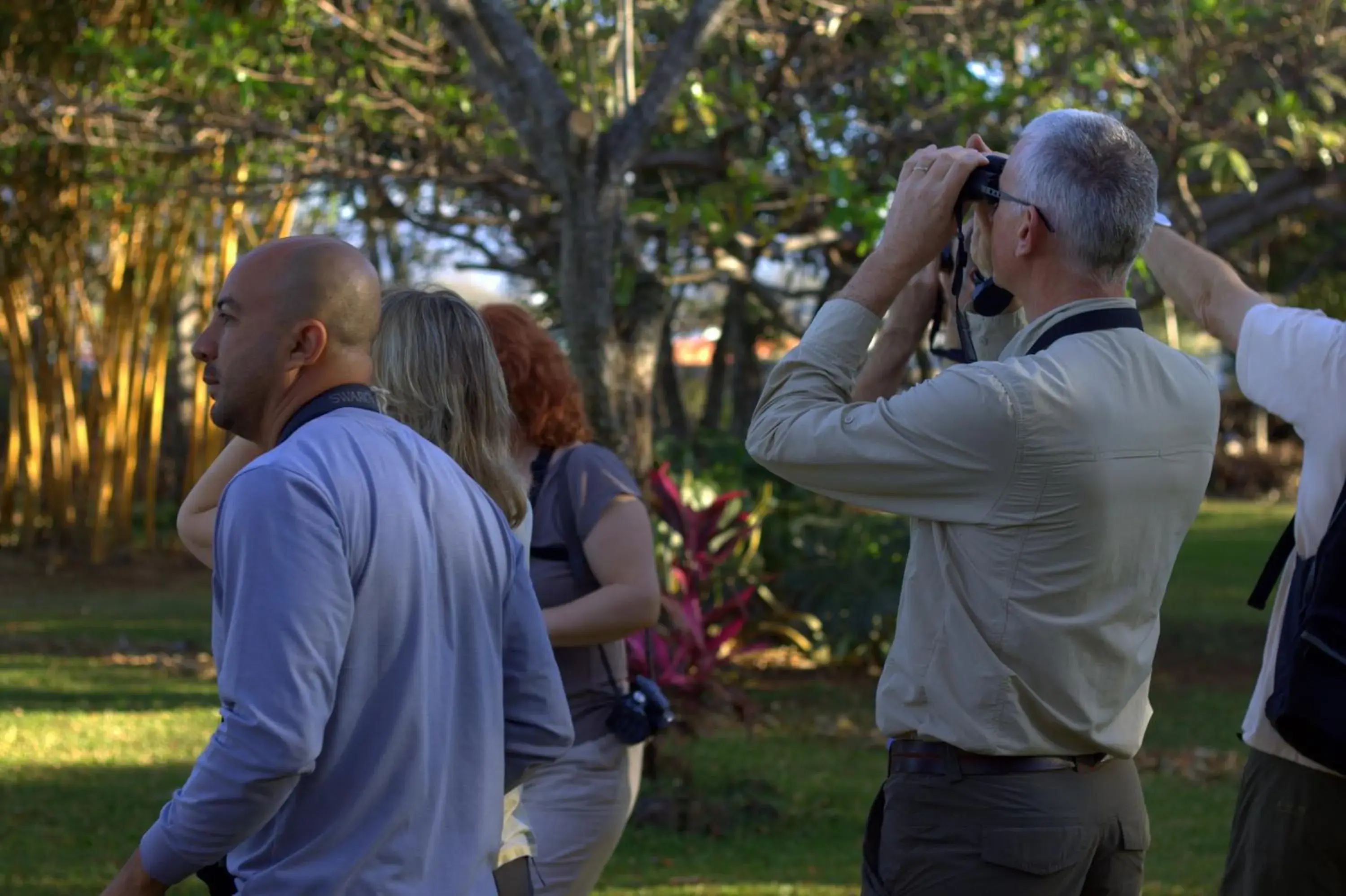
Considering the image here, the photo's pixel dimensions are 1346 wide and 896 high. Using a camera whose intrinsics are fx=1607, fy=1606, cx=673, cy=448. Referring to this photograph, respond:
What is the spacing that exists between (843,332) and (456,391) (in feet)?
2.24

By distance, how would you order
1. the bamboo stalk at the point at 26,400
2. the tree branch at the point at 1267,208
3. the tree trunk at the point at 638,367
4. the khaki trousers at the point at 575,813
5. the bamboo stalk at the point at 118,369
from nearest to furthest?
the khaki trousers at the point at 575,813
the tree trunk at the point at 638,367
the tree branch at the point at 1267,208
the bamboo stalk at the point at 118,369
the bamboo stalk at the point at 26,400

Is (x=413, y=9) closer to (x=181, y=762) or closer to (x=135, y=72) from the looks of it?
(x=135, y=72)

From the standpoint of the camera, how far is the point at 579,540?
11.7 ft

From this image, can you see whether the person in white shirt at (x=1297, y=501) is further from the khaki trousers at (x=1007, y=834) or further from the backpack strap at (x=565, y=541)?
the backpack strap at (x=565, y=541)

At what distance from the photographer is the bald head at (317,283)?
214 centimetres

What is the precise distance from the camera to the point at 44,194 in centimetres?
1747

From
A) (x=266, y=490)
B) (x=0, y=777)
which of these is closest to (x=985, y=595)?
(x=266, y=490)

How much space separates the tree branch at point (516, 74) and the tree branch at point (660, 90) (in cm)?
24

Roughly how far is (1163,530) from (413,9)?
9310mm

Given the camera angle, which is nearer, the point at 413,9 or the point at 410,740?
the point at 410,740

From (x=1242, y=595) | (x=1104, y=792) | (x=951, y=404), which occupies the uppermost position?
(x=951, y=404)

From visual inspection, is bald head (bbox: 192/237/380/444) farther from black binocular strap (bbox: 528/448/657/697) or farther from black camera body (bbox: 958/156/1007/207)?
black binocular strap (bbox: 528/448/657/697)

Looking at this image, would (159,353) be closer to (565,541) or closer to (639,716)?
(565,541)

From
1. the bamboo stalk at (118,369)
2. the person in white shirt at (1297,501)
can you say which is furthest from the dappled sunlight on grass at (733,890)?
the bamboo stalk at (118,369)
